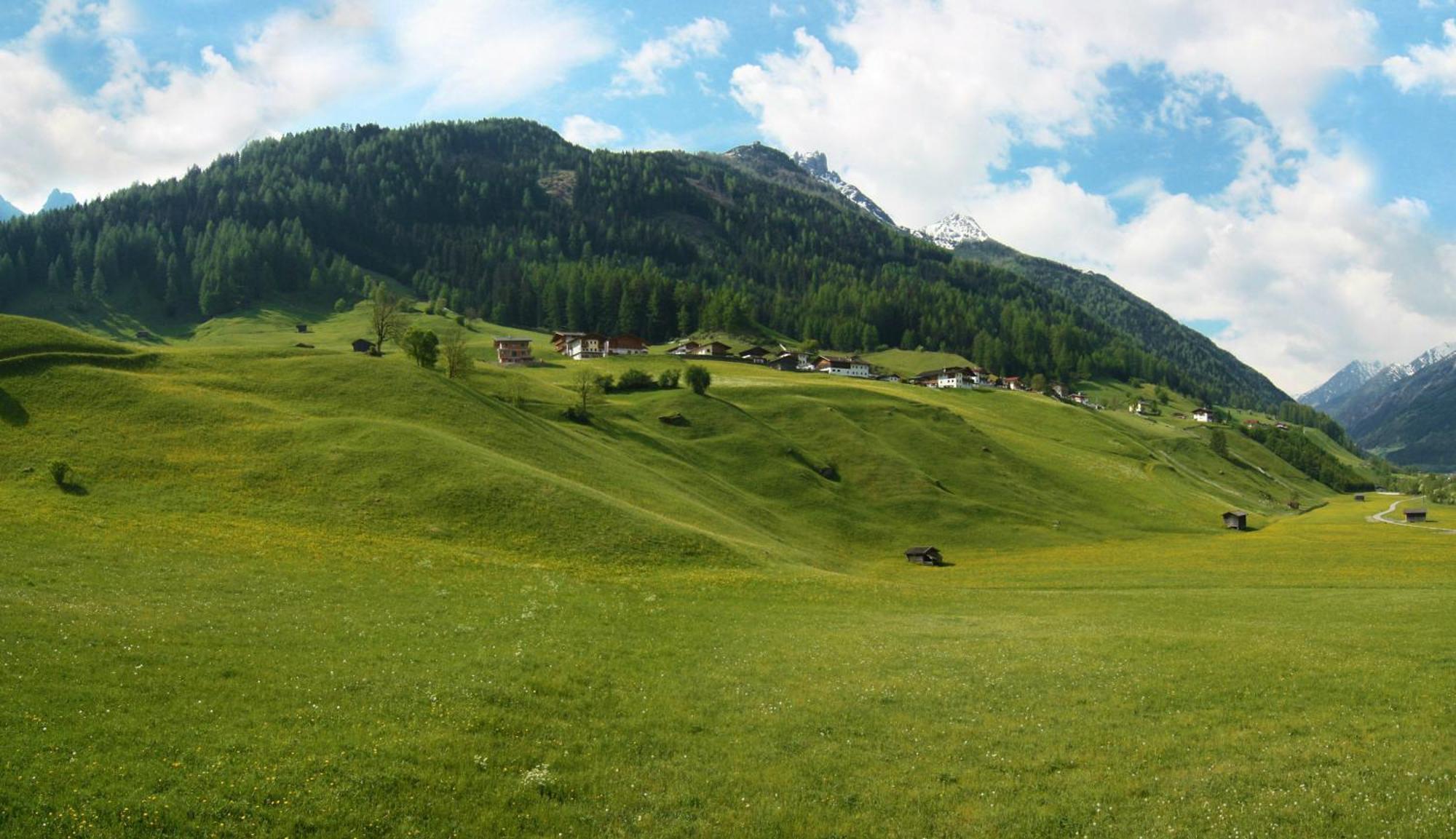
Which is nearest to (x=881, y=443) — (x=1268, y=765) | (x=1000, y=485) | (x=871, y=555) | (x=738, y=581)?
(x=1000, y=485)

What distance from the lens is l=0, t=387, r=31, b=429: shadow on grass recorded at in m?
54.0

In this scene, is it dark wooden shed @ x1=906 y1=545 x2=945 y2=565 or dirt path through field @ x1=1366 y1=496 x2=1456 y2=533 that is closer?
dark wooden shed @ x1=906 y1=545 x2=945 y2=565

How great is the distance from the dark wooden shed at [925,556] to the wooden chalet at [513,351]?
124 metres

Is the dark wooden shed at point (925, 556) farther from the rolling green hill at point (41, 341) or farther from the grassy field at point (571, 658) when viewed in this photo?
the rolling green hill at point (41, 341)

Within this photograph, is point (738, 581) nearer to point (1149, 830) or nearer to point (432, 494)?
point (432, 494)

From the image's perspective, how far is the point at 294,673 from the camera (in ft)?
71.1

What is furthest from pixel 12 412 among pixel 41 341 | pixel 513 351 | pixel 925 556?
pixel 513 351

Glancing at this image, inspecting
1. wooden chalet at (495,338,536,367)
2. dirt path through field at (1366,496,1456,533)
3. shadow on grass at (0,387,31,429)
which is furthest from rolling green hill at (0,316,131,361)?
dirt path through field at (1366,496,1456,533)

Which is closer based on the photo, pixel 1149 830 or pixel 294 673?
pixel 1149 830

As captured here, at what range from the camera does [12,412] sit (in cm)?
5538

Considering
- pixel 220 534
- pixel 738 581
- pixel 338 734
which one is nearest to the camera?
pixel 338 734

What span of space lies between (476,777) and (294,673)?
841 centimetres

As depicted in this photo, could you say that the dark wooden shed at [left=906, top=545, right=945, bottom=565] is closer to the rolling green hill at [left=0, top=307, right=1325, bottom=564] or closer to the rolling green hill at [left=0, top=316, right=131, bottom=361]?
the rolling green hill at [left=0, top=307, right=1325, bottom=564]

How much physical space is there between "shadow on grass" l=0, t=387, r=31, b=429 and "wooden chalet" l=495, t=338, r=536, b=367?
125765 millimetres
